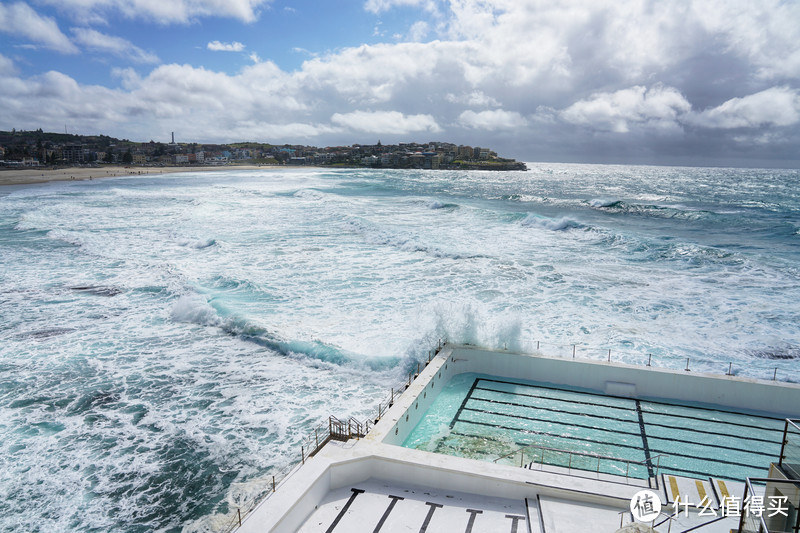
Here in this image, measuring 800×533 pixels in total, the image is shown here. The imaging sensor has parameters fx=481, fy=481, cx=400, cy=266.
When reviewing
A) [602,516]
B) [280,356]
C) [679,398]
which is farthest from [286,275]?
[602,516]

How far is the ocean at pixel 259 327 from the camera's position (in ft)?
30.4

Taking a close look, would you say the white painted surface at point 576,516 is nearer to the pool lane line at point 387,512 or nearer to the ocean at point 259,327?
the pool lane line at point 387,512

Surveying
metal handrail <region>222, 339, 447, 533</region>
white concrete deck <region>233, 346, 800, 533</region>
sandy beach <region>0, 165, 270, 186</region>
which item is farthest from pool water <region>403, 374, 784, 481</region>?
sandy beach <region>0, 165, 270, 186</region>

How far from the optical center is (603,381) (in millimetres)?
12109

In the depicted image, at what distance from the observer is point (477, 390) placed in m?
12.3

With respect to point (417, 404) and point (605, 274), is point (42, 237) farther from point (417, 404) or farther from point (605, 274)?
point (605, 274)

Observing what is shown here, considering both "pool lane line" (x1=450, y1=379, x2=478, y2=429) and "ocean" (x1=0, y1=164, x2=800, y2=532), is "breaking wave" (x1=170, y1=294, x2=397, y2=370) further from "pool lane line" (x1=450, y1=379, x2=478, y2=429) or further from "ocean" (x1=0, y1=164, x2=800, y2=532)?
"pool lane line" (x1=450, y1=379, x2=478, y2=429)

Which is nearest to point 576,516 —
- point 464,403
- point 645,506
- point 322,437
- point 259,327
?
point 645,506

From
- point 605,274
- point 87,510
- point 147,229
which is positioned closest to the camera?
point 87,510

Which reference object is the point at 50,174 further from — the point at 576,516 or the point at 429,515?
the point at 576,516

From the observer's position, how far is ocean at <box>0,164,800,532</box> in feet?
30.4

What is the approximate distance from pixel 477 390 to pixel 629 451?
370cm

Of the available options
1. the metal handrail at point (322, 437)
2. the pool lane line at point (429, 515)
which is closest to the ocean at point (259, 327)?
the metal handrail at point (322, 437)

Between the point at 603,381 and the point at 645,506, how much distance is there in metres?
5.79
